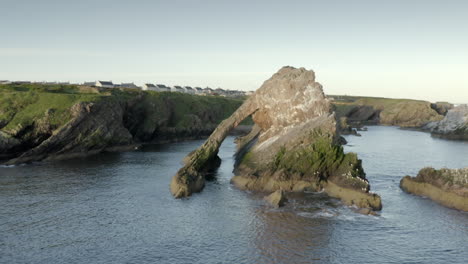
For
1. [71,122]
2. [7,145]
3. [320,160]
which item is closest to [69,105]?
[71,122]

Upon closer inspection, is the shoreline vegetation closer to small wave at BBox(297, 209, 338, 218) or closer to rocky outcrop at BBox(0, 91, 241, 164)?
rocky outcrop at BBox(0, 91, 241, 164)

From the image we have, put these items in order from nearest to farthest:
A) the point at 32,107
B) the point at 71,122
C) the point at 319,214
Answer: the point at 319,214
the point at 71,122
the point at 32,107

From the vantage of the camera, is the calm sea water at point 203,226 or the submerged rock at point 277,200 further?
the submerged rock at point 277,200

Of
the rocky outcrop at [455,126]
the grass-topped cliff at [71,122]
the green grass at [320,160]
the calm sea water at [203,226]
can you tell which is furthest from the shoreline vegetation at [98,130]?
the rocky outcrop at [455,126]

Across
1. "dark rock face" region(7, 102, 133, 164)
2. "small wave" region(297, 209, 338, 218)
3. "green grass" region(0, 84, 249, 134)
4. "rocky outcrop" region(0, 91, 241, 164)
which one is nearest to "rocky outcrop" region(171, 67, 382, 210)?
"small wave" region(297, 209, 338, 218)

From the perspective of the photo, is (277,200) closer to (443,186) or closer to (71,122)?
(443,186)

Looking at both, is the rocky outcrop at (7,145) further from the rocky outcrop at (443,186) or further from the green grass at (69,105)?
the rocky outcrop at (443,186)
